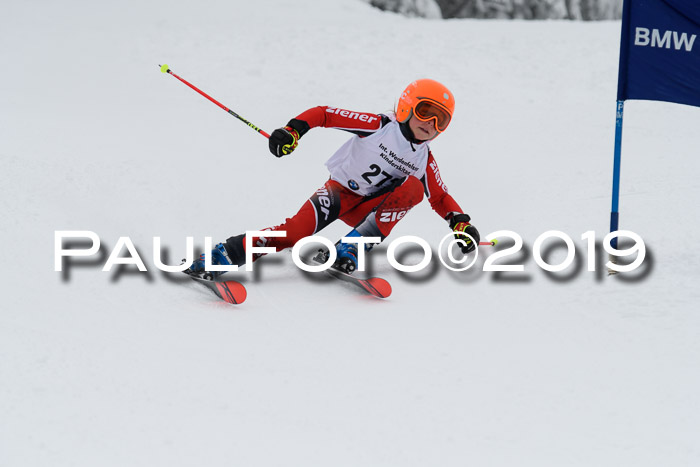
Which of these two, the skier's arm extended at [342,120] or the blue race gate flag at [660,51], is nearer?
the blue race gate flag at [660,51]

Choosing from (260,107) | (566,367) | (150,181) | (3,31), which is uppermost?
(3,31)

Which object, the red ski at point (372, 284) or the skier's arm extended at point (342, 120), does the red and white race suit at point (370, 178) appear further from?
the red ski at point (372, 284)

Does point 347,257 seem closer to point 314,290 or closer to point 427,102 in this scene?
point 314,290

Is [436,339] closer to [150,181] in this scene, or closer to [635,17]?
[635,17]

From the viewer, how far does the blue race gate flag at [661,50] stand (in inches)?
180

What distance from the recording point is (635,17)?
466 centimetres

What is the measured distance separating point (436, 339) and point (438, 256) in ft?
5.58

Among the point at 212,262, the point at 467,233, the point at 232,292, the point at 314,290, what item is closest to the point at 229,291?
the point at 232,292

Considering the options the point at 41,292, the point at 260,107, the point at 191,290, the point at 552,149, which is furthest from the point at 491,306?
the point at 260,107

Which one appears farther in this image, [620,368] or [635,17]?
[635,17]

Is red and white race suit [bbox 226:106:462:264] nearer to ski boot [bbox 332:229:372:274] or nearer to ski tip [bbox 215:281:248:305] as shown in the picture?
ski boot [bbox 332:229:372:274]

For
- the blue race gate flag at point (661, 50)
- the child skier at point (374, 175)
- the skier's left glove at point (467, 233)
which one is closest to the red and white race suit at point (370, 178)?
the child skier at point (374, 175)

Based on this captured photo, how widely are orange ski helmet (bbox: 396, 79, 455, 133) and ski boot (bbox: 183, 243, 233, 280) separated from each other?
134cm

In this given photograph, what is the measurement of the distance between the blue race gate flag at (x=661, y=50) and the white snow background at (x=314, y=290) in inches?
42.0
